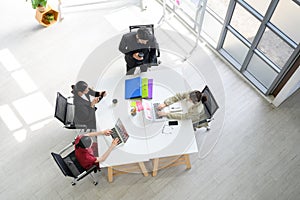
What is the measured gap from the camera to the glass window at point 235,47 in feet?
16.8

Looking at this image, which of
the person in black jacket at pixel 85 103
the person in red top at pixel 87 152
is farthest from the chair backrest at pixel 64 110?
the person in red top at pixel 87 152

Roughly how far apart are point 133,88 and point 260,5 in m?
1.96

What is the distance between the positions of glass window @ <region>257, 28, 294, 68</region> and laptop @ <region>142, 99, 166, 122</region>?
5.75 ft

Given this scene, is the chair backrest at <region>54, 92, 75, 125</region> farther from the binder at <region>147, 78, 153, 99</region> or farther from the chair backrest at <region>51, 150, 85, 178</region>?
the binder at <region>147, 78, 153, 99</region>

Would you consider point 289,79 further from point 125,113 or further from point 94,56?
point 94,56

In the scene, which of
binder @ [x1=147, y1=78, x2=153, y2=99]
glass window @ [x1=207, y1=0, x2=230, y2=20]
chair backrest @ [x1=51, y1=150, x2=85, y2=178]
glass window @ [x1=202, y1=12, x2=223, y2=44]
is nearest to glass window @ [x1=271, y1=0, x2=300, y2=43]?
glass window @ [x1=207, y1=0, x2=230, y2=20]

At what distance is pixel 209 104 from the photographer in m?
4.40

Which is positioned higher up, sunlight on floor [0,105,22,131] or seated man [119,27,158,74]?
seated man [119,27,158,74]

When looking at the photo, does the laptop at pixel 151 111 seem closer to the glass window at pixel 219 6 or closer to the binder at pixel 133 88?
the binder at pixel 133 88

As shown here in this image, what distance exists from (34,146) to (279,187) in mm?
3502

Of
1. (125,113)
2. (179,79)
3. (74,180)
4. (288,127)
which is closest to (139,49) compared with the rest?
(179,79)

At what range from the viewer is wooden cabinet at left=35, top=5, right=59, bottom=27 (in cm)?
571

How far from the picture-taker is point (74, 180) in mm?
4410

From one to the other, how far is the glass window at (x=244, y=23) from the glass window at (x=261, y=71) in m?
0.36
